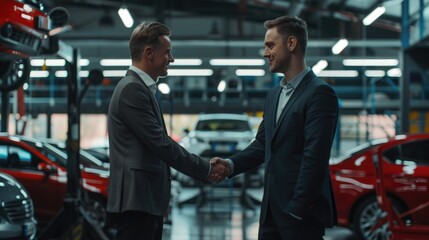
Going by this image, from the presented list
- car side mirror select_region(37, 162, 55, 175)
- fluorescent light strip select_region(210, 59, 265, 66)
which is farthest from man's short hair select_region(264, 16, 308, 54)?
fluorescent light strip select_region(210, 59, 265, 66)

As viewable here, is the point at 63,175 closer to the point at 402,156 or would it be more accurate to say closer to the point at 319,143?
the point at 402,156

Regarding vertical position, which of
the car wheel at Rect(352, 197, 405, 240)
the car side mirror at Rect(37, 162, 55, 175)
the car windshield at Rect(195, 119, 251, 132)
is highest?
the car windshield at Rect(195, 119, 251, 132)

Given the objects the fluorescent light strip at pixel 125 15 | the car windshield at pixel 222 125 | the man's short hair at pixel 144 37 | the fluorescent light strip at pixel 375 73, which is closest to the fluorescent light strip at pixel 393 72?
the fluorescent light strip at pixel 375 73

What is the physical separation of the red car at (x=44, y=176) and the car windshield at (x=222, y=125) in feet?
20.8

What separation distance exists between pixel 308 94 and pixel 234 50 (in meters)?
24.0

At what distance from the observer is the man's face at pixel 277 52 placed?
3.37 m

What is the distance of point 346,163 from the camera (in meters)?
8.89

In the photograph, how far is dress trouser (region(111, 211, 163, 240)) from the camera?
342 centimetres

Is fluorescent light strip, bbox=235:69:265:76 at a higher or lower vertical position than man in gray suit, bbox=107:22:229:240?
higher

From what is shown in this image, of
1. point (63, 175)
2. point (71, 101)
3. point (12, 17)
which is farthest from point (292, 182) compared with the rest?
point (63, 175)

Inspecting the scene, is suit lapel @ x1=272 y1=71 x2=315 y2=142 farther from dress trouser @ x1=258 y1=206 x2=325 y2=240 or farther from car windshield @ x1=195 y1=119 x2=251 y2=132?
car windshield @ x1=195 y1=119 x2=251 y2=132

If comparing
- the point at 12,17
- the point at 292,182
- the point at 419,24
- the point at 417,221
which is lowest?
the point at 417,221

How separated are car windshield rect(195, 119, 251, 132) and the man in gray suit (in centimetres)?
1200

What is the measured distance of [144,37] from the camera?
11.5 ft
